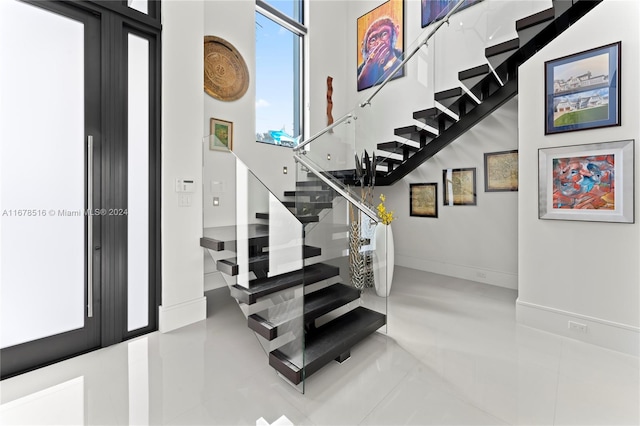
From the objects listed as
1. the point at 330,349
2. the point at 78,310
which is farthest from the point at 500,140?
the point at 78,310

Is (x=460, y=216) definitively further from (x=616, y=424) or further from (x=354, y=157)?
(x=616, y=424)

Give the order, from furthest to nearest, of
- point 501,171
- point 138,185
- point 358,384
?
1. point 501,171
2. point 138,185
3. point 358,384

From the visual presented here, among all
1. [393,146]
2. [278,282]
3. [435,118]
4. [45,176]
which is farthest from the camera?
[393,146]

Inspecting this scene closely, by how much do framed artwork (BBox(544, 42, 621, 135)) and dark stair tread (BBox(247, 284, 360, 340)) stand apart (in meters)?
2.44

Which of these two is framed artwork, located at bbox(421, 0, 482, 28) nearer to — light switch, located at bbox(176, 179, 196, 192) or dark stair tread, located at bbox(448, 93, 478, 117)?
dark stair tread, located at bbox(448, 93, 478, 117)

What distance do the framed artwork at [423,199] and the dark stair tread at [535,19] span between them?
2.41m

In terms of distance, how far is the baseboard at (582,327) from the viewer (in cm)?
229

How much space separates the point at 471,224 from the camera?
4359 mm

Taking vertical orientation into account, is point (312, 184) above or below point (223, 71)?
below

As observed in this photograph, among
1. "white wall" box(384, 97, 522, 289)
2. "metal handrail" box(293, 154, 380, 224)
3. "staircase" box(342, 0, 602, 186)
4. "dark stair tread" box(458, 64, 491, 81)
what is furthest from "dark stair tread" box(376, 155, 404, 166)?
"dark stair tread" box(458, 64, 491, 81)

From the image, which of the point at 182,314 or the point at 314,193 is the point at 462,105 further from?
the point at 182,314

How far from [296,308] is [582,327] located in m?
2.58

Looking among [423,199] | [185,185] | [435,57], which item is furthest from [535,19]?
[185,185]

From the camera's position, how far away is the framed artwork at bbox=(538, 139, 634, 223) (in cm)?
232
